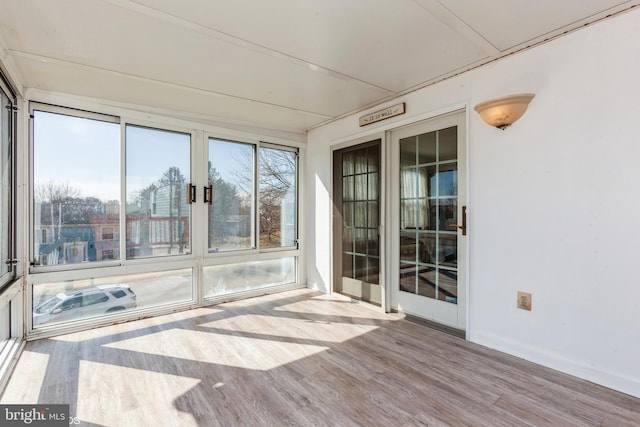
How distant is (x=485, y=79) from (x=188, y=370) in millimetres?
3431

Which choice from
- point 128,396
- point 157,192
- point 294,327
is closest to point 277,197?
point 157,192

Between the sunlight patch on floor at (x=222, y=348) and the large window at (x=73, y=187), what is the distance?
1151 millimetres

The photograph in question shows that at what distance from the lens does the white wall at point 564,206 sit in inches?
80.0

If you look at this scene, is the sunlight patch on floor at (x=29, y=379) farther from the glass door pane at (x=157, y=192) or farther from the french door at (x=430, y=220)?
the french door at (x=430, y=220)

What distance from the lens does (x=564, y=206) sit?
229 cm

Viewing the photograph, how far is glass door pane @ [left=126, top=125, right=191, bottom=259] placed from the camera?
3.52m

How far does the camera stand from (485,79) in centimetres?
271

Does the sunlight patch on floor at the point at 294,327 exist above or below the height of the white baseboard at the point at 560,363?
below

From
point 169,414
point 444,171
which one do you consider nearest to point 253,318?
point 169,414

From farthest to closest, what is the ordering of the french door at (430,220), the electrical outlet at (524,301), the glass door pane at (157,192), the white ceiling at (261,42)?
the glass door pane at (157,192) → the french door at (430,220) → the electrical outlet at (524,301) → the white ceiling at (261,42)

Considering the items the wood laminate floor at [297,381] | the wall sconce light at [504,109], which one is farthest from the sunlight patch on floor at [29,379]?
the wall sconce light at [504,109]

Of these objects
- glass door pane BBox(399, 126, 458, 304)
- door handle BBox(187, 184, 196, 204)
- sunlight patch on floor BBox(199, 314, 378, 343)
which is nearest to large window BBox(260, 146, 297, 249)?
door handle BBox(187, 184, 196, 204)

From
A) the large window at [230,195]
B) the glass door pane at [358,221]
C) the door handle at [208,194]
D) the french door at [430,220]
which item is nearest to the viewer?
the french door at [430,220]

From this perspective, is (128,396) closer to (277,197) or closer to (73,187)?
(73,187)
